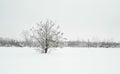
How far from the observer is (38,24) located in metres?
19.2

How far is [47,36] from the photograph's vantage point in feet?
61.1

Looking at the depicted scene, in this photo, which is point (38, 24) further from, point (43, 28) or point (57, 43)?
point (57, 43)
